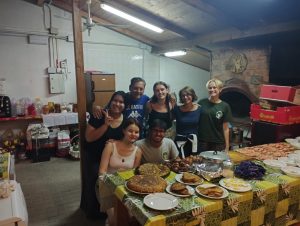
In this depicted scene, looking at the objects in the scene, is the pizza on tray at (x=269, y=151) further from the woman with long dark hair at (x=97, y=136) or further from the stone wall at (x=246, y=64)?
the stone wall at (x=246, y=64)

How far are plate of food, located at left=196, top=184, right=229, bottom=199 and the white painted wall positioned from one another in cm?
466

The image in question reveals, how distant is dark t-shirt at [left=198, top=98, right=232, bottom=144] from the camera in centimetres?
272

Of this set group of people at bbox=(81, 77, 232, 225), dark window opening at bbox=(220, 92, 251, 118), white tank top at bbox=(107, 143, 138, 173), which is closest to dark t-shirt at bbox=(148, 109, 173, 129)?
group of people at bbox=(81, 77, 232, 225)

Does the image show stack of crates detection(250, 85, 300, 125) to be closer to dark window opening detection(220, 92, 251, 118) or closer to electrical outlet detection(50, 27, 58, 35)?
dark window opening detection(220, 92, 251, 118)

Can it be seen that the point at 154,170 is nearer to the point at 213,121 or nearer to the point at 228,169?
the point at 228,169

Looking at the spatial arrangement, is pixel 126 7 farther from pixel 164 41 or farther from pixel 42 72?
pixel 42 72

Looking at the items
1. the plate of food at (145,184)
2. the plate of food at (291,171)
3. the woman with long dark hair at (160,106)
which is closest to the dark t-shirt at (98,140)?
the woman with long dark hair at (160,106)

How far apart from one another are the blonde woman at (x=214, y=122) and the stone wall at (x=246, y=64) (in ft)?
5.39

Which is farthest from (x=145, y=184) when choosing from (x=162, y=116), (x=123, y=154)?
(x=162, y=116)

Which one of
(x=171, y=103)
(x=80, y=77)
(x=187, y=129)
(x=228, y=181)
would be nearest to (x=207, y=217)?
(x=228, y=181)

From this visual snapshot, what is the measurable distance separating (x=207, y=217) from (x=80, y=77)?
1941mm

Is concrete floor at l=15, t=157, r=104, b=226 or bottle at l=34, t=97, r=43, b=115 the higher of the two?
bottle at l=34, t=97, r=43, b=115

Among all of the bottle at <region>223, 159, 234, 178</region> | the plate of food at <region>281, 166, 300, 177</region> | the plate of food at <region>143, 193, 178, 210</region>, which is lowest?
the plate of food at <region>143, 193, 178, 210</region>

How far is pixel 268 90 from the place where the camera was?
315 cm
